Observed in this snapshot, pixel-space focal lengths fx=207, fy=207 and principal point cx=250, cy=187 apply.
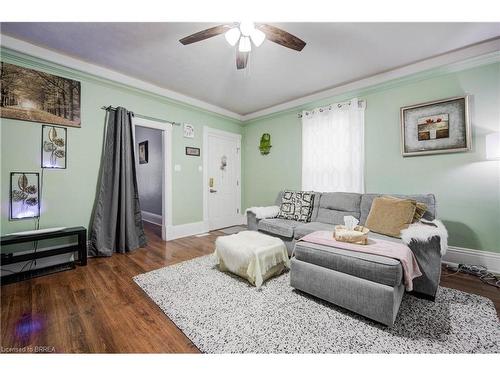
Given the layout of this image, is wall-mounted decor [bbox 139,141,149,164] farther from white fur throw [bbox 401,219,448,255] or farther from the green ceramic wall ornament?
white fur throw [bbox 401,219,448,255]

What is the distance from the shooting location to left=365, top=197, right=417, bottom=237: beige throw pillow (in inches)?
86.4

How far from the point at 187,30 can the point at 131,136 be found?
182 cm

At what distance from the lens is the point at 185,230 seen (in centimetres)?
392

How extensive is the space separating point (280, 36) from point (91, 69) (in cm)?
260

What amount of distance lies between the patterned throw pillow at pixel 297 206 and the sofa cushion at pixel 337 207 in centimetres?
16

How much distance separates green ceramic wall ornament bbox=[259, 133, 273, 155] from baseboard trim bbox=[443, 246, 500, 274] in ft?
10.7

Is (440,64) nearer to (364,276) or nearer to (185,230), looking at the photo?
(364,276)

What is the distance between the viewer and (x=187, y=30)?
2.11 m

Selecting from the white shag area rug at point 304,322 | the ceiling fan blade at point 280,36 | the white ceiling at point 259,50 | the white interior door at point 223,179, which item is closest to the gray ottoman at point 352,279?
the white shag area rug at point 304,322

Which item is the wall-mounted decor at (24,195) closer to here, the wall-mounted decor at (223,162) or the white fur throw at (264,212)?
the white fur throw at (264,212)

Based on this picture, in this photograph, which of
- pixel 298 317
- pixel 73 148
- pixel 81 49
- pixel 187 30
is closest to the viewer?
pixel 298 317

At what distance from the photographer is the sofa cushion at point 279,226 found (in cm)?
271
